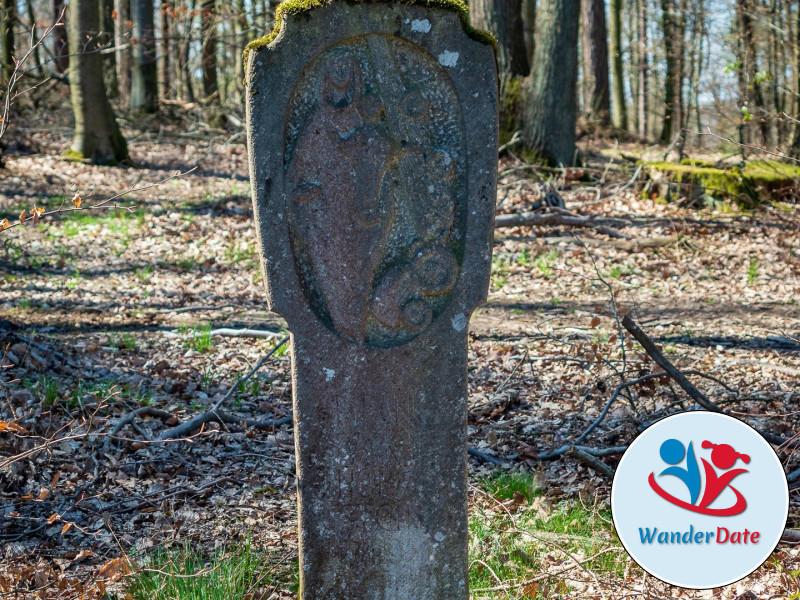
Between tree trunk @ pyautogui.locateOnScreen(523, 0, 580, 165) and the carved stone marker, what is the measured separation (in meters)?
9.49

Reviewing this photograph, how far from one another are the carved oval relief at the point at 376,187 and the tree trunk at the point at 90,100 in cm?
1121

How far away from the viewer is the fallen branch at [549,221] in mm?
9375

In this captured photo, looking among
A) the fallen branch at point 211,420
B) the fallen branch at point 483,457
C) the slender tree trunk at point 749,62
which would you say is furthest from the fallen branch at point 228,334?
the slender tree trunk at point 749,62

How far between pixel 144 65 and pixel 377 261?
53.8 ft

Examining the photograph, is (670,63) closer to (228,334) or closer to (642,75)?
(642,75)

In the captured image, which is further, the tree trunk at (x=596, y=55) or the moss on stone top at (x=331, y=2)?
the tree trunk at (x=596, y=55)

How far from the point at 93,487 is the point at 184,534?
0.71 metres

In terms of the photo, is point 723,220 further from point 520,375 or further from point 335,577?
point 335,577

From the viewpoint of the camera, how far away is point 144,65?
56.4 feet

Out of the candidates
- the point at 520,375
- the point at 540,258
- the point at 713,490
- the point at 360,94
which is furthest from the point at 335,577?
the point at 540,258

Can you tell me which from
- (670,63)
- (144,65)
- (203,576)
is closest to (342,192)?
(203,576)

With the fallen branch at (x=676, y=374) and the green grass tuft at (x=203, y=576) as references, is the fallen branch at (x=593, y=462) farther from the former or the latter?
the green grass tuft at (x=203, y=576)

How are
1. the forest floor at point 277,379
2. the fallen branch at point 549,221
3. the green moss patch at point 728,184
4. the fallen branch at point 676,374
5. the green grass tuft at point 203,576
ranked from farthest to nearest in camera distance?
the green moss patch at point 728,184, the fallen branch at point 549,221, the fallen branch at point 676,374, the forest floor at point 277,379, the green grass tuft at point 203,576

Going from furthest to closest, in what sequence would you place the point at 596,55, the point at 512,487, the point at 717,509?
1. the point at 596,55
2. the point at 512,487
3. the point at 717,509
